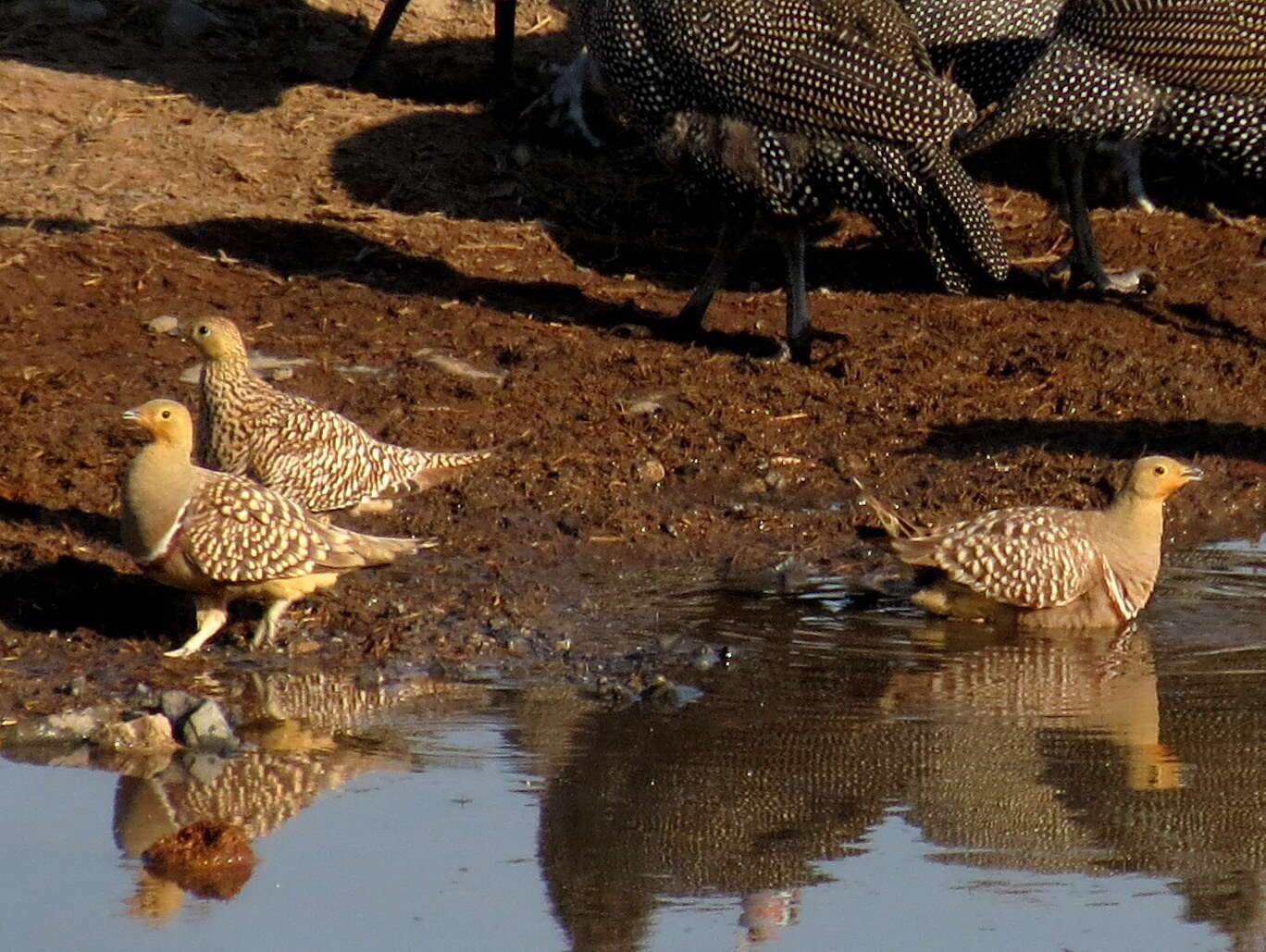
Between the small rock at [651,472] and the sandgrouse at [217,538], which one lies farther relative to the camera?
the small rock at [651,472]

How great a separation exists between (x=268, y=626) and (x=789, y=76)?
4.28 m

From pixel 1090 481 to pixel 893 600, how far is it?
5.19 feet

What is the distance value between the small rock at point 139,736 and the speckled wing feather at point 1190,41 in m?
6.35

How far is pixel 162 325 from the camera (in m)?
9.91

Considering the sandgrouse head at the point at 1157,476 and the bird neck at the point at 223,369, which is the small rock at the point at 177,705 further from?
the sandgrouse head at the point at 1157,476

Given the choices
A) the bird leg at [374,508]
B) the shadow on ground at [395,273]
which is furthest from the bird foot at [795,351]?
the bird leg at [374,508]

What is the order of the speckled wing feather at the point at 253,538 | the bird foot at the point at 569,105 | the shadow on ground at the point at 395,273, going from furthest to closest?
1. the bird foot at the point at 569,105
2. the shadow on ground at the point at 395,273
3. the speckled wing feather at the point at 253,538

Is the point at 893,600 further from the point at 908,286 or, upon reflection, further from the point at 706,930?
the point at 908,286

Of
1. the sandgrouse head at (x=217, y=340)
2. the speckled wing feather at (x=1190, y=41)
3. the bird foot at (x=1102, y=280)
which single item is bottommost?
the sandgrouse head at (x=217, y=340)

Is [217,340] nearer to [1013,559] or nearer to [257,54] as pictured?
[1013,559]

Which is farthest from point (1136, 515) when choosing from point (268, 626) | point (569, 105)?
point (569, 105)

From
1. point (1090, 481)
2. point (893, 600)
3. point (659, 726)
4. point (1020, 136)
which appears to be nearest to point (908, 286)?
point (1020, 136)

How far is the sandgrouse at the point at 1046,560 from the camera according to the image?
7.18 metres

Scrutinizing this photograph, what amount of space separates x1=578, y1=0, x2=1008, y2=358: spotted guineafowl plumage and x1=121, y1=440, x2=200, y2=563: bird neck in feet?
13.2
